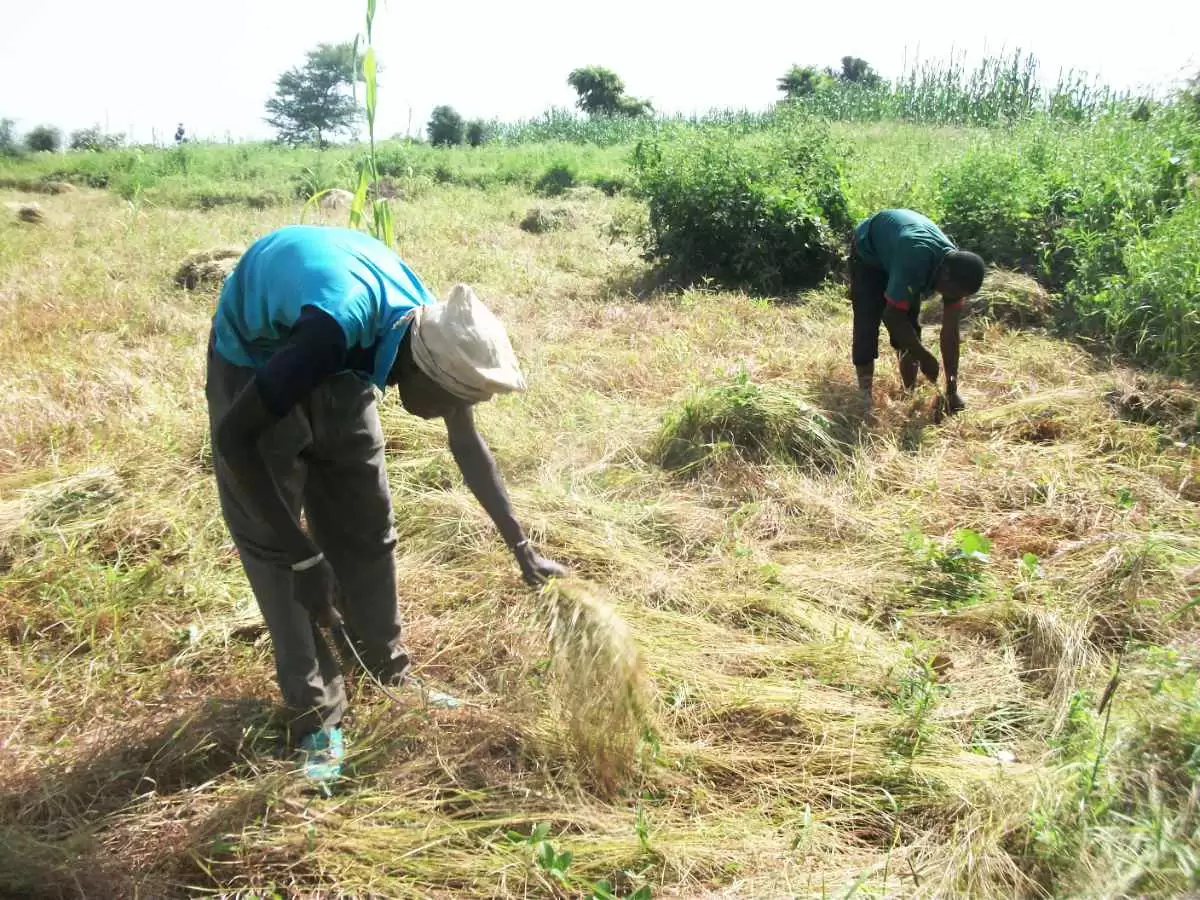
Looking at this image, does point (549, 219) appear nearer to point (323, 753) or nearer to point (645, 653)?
point (645, 653)

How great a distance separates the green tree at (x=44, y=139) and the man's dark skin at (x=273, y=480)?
22745 millimetres

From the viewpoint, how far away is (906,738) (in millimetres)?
2221

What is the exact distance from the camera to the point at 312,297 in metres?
1.77

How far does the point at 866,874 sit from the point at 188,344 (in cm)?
507

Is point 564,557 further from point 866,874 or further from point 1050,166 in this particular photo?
point 1050,166

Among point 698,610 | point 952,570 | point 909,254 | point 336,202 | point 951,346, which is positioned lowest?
point 698,610

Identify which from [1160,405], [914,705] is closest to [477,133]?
[1160,405]

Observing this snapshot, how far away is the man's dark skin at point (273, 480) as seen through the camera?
5.75 ft

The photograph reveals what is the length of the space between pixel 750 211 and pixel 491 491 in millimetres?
5632

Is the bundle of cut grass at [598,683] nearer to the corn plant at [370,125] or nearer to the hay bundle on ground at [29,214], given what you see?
the corn plant at [370,125]

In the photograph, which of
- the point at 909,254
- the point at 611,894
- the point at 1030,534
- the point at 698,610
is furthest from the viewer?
the point at 909,254

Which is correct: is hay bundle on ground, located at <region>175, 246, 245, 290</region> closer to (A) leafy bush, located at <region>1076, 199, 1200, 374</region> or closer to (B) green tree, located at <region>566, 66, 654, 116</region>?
(A) leafy bush, located at <region>1076, 199, 1200, 374</region>

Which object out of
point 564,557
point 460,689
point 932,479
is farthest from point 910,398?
point 460,689

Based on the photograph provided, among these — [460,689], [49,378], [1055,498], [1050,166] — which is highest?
[1050,166]
